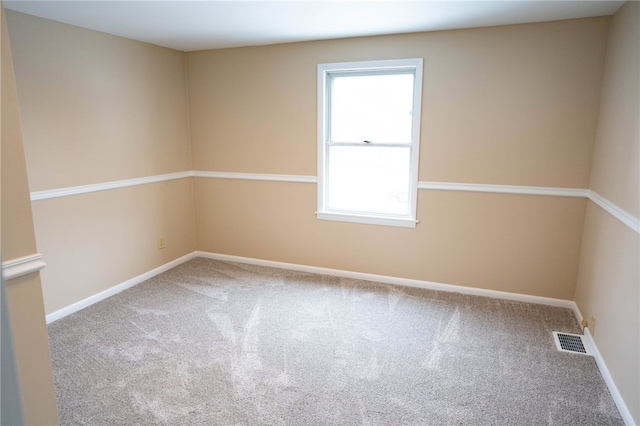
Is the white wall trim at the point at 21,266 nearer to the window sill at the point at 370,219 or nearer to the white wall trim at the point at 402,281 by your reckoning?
the window sill at the point at 370,219

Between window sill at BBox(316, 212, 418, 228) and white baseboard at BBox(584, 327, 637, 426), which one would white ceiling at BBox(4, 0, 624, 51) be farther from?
white baseboard at BBox(584, 327, 637, 426)

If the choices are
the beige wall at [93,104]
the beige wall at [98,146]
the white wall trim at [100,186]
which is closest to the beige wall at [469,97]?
the beige wall at [93,104]

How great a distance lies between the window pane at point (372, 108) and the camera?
11.7 feet

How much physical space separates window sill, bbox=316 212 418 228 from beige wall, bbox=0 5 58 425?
2741 mm

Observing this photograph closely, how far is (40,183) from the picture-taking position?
2.90m

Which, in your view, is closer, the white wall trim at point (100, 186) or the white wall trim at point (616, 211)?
the white wall trim at point (616, 211)

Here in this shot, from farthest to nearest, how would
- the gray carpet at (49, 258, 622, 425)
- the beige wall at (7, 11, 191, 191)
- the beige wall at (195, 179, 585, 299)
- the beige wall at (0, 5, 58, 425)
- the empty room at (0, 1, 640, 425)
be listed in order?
the beige wall at (195, 179, 585, 299)
the beige wall at (7, 11, 191, 191)
the empty room at (0, 1, 640, 425)
the gray carpet at (49, 258, 622, 425)
the beige wall at (0, 5, 58, 425)

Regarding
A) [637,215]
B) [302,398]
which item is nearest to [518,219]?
[637,215]

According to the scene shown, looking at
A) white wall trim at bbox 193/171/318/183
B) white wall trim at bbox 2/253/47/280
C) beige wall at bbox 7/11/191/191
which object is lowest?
white wall trim at bbox 2/253/47/280

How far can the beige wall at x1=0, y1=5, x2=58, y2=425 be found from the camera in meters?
1.28

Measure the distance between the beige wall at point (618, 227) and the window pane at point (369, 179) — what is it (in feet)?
4.82

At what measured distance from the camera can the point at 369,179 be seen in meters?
3.84

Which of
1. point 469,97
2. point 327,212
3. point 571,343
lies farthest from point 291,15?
point 571,343

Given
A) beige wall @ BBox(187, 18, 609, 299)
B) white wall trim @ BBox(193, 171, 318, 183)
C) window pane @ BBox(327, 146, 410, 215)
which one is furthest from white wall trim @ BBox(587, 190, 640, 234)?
white wall trim @ BBox(193, 171, 318, 183)
